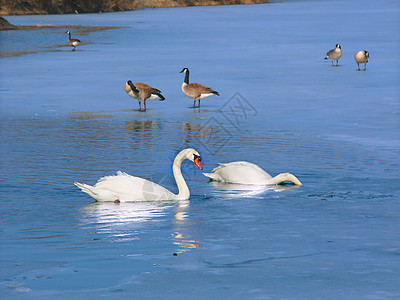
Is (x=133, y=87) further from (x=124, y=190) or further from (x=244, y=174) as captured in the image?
(x=124, y=190)

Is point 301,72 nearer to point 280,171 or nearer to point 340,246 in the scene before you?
point 280,171

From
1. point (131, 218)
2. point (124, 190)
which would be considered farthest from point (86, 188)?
point (131, 218)

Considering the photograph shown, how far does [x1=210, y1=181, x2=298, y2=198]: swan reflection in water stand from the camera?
1251cm

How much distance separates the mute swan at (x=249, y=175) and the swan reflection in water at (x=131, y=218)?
4.95 feet

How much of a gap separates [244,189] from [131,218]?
106 inches

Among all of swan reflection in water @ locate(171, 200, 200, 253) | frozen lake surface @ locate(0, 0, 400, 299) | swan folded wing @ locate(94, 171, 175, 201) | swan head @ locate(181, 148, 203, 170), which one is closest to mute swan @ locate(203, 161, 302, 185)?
frozen lake surface @ locate(0, 0, 400, 299)

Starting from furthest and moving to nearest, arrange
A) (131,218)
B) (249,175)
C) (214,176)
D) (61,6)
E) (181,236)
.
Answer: (61,6) → (214,176) → (249,175) → (131,218) → (181,236)

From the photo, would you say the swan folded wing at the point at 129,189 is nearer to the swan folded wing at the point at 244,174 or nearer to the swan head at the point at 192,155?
the swan head at the point at 192,155

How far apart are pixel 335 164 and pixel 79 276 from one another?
7645 millimetres

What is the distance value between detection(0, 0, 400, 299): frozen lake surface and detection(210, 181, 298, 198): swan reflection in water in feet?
0.17

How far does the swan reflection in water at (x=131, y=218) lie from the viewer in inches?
383

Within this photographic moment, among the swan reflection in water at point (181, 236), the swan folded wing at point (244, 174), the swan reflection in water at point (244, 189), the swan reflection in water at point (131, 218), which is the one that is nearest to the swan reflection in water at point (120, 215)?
the swan reflection in water at point (131, 218)

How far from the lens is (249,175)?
1303 centimetres

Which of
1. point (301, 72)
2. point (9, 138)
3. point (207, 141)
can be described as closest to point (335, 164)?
point (207, 141)
